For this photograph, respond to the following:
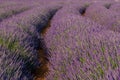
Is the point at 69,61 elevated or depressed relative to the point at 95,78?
depressed

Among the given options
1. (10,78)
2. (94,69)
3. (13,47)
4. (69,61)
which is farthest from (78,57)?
(13,47)

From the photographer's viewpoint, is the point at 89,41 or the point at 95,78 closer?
the point at 95,78

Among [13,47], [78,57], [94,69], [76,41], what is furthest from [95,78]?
[13,47]

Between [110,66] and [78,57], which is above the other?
[110,66]

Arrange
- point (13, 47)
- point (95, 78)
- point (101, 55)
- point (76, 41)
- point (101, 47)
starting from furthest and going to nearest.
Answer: point (13, 47) < point (76, 41) < point (101, 47) < point (101, 55) < point (95, 78)

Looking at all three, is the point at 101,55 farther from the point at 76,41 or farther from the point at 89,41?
the point at 76,41

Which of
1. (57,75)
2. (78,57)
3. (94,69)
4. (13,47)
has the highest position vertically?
(94,69)

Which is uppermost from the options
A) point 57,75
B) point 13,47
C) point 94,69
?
point 94,69

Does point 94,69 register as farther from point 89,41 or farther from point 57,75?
point 89,41

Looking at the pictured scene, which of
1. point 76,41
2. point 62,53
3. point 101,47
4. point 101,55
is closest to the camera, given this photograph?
point 101,55

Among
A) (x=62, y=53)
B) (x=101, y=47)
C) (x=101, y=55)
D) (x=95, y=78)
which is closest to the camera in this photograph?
(x=95, y=78)
